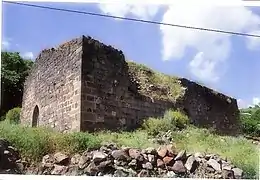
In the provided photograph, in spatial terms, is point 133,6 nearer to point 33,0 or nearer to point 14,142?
point 33,0

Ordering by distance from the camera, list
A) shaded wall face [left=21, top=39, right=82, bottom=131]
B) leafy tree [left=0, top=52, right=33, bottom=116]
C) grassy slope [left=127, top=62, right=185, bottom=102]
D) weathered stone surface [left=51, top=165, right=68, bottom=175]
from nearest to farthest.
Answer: weathered stone surface [left=51, top=165, right=68, bottom=175], leafy tree [left=0, top=52, right=33, bottom=116], shaded wall face [left=21, top=39, right=82, bottom=131], grassy slope [left=127, top=62, right=185, bottom=102]

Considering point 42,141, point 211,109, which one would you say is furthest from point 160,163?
point 211,109

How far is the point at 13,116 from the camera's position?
11.3ft

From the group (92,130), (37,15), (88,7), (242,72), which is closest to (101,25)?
(88,7)

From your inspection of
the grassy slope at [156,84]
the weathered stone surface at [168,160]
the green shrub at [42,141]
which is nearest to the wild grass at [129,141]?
the green shrub at [42,141]

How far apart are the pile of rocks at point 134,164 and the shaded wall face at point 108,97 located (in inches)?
9.8

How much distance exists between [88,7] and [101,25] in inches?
4.8

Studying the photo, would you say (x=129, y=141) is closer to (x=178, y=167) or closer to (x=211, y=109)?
(x=178, y=167)

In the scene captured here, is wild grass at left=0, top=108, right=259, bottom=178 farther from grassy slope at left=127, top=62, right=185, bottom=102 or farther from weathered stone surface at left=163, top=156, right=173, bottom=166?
grassy slope at left=127, top=62, right=185, bottom=102

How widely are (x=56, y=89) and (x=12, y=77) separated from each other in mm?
260

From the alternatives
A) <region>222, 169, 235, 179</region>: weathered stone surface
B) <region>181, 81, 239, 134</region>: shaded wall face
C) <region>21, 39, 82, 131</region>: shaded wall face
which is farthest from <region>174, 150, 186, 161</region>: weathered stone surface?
<region>21, 39, 82, 131</region>: shaded wall face

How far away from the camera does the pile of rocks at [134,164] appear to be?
327 centimetres

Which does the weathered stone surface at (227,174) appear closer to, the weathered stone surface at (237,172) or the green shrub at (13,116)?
the weathered stone surface at (237,172)

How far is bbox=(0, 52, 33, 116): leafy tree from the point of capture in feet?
11.1
